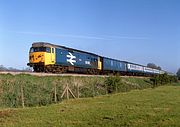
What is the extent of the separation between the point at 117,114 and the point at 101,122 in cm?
244

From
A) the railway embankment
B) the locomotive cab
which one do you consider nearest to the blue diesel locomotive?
the locomotive cab

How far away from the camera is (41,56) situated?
3722cm

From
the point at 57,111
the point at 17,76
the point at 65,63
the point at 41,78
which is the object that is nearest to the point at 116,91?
the point at 65,63

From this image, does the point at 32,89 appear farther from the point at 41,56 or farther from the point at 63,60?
the point at 63,60

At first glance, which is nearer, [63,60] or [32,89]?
[32,89]

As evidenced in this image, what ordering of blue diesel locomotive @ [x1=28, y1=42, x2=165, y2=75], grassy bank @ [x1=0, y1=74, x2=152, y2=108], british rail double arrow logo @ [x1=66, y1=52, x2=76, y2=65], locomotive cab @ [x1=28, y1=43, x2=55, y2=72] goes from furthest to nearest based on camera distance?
british rail double arrow logo @ [x1=66, y1=52, x2=76, y2=65] < blue diesel locomotive @ [x1=28, y1=42, x2=165, y2=75] < locomotive cab @ [x1=28, y1=43, x2=55, y2=72] < grassy bank @ [x1=0, y1=74, x2=152, y2=108]

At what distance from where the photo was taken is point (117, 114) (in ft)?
55.1

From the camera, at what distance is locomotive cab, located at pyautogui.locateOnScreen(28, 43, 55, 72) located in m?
37.2

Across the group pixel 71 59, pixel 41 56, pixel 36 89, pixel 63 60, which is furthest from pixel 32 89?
pixel 71 59

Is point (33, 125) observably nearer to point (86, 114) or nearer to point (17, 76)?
point (86, 114)

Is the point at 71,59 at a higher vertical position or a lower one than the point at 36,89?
higher

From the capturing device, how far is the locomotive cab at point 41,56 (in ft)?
122

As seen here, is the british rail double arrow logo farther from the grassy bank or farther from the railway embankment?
the grassy bank

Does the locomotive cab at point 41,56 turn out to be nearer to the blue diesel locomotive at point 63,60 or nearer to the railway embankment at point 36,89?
the blue diesel locomotive at point 63,60
